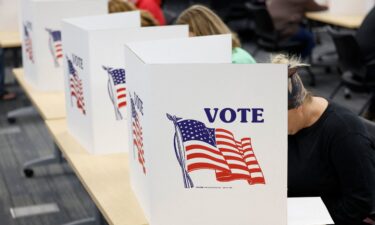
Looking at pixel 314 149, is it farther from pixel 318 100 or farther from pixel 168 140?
pixel 168 140

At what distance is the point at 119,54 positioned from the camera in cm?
255

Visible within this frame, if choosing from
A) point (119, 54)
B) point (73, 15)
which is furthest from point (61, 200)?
point (119, 54)

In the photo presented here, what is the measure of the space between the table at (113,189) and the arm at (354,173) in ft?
0.62

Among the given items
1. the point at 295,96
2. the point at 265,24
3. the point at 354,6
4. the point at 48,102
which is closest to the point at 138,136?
the point at 295,96

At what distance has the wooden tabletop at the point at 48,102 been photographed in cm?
330

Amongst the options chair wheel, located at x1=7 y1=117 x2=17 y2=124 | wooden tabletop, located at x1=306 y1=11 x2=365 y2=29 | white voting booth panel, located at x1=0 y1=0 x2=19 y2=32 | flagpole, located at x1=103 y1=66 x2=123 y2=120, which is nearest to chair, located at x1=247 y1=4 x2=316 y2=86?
wooden tabletop, located at x1=306 y1=11 x2=365 y2=29

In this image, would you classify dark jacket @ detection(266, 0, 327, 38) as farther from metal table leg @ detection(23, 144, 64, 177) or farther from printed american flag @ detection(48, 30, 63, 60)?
printed american flag @ detection(48, 30, 63, 60)

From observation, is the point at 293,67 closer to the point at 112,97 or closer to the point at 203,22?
the point at 112,97

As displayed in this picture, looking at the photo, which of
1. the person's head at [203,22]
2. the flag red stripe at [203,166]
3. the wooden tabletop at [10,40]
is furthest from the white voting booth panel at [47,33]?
the flag red stripe at [203,166]

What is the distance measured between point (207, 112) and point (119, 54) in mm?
822

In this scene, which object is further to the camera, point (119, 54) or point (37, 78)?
point (37, 78)

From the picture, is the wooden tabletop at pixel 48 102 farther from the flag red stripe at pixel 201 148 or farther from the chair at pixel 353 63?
the chair at pixel 353 63

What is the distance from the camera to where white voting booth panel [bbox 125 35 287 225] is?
1798 millimetres

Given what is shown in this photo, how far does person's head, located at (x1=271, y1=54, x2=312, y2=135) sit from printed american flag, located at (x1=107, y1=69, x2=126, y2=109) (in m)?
0.64
